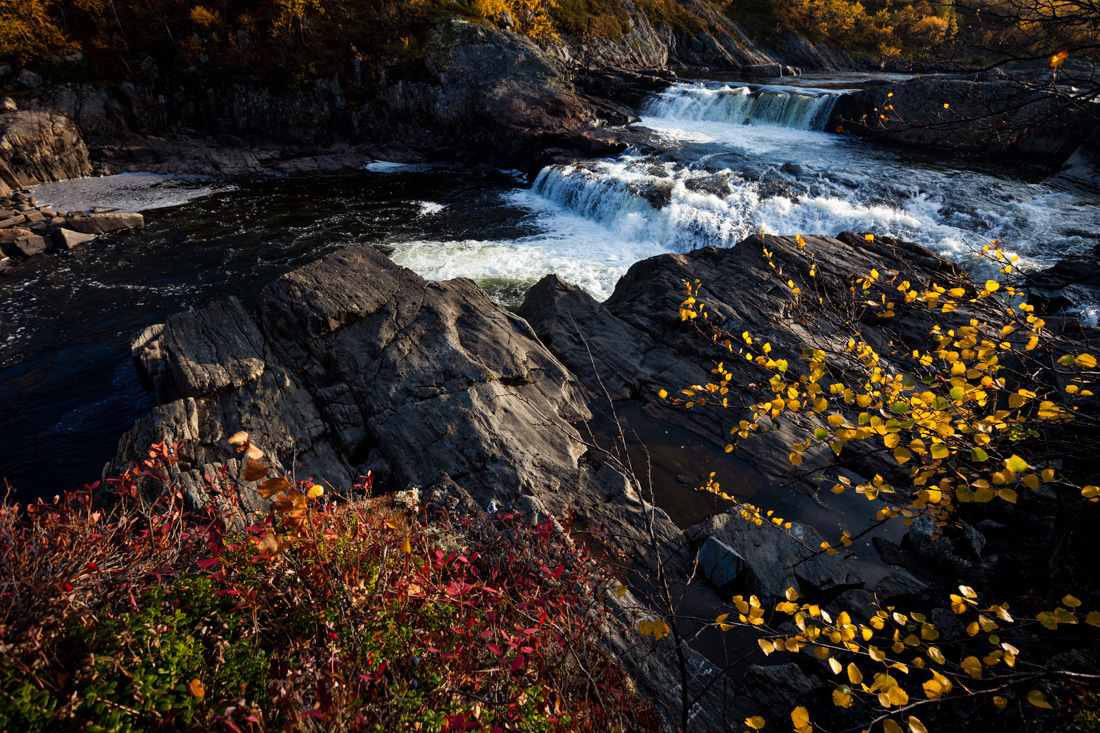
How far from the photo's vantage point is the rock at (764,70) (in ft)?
149

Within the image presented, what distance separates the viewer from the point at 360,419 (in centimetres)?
797

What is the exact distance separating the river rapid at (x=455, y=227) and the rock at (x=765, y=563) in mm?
9468

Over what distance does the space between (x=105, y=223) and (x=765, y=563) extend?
27.1 meters

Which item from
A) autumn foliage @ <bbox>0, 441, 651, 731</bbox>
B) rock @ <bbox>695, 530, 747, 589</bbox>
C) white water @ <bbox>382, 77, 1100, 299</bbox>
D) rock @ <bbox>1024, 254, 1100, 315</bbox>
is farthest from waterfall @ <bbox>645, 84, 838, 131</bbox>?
autumn foliage @ <bbox>0, 441, 651, 731</bbox>

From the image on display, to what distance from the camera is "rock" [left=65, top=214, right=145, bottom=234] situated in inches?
753

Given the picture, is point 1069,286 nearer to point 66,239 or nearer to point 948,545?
point 948,545

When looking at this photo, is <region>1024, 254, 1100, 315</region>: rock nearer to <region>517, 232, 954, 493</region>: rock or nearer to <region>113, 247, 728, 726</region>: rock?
<region>517, 232, 954, 493</region>: rock

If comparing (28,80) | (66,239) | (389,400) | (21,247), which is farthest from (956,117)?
(28,80)

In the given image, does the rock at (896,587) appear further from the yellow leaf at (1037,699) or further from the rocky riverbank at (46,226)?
the rocky riverbank at (46,226)

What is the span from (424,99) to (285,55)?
11345mm

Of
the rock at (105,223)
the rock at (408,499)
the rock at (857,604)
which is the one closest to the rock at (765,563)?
the rock at (857,604)

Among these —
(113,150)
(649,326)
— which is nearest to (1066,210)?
(649,326)

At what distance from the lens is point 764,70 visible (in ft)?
152

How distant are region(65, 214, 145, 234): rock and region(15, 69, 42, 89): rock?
1915 centimetres
